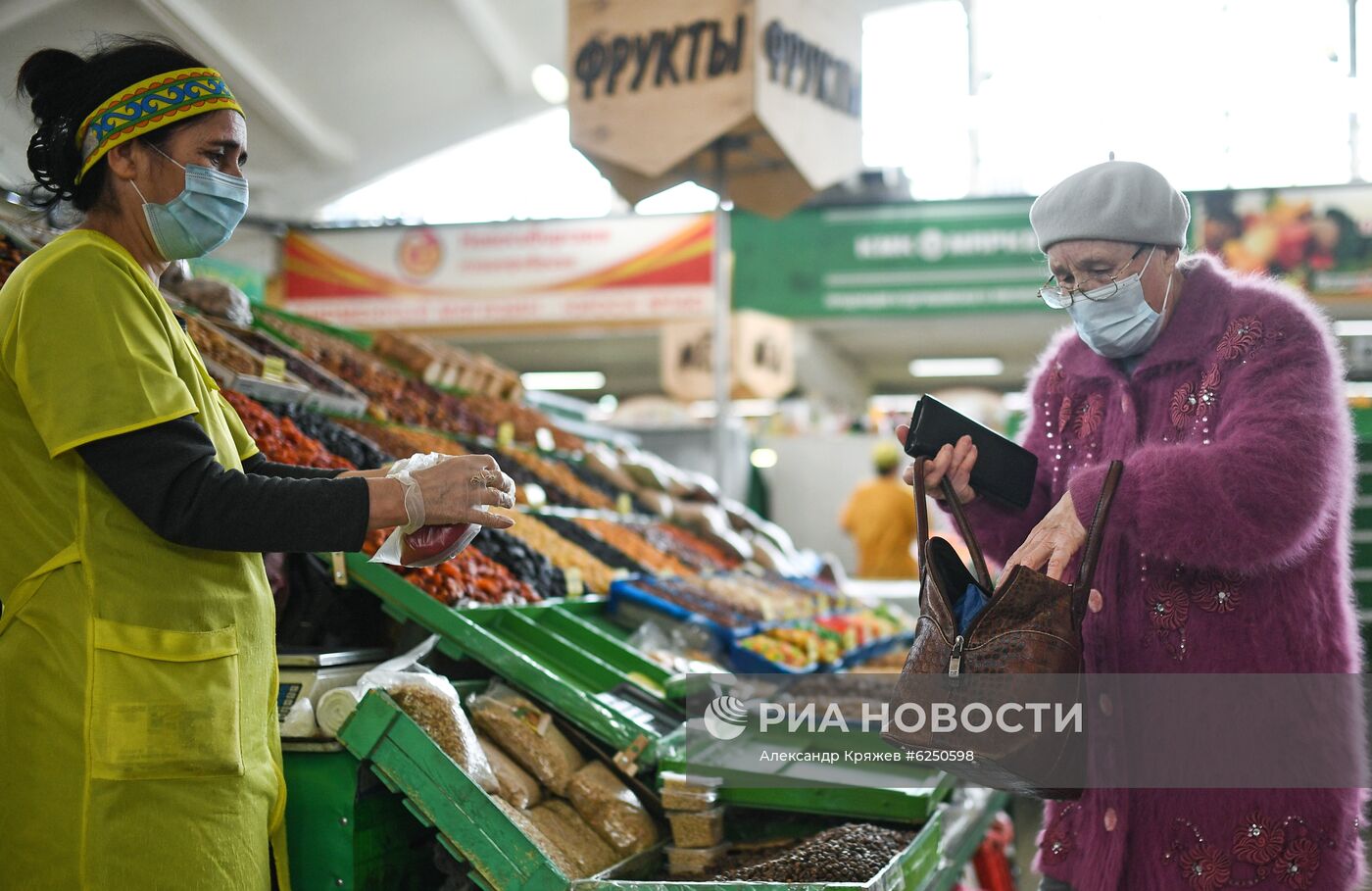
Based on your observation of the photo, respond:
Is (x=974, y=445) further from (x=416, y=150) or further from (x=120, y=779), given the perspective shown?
(x=416, y=150)

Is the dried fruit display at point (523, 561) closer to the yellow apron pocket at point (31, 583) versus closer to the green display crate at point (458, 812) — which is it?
the green display crate at point (458, 812)

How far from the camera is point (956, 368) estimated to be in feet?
50.3

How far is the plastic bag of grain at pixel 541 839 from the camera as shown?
2072 millimetres

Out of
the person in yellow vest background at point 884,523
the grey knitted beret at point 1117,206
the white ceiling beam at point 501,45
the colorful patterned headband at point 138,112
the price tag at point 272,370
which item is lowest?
the person in yellow vest background at point 884,523

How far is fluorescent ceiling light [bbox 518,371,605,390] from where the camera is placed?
15.6 m

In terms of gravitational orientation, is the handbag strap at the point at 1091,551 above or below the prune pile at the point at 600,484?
above

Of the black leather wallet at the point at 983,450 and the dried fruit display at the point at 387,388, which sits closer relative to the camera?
the black leather wallet at the point at 983,450

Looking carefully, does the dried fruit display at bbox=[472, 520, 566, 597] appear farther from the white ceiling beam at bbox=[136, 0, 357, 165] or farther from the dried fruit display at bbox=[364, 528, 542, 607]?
the white ceiling beam at bbox=[136, 0, 357, 165]

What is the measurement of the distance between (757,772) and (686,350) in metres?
8.23

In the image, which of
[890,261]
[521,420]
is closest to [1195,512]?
[521,420]

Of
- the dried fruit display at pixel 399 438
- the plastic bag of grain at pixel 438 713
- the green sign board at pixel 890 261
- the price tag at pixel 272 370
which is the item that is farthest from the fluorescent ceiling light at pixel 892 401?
the plastic bag of grain at pixel 438 713

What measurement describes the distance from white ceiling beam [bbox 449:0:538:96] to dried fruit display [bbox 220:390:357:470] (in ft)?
14.4

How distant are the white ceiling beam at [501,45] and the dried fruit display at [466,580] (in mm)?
4660

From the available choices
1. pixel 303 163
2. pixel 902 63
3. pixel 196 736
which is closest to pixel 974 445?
pixel 196 736
